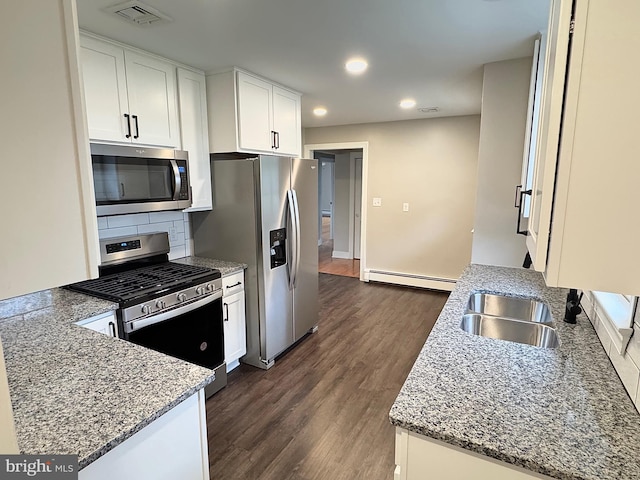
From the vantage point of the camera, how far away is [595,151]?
75cm

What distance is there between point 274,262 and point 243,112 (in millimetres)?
1219

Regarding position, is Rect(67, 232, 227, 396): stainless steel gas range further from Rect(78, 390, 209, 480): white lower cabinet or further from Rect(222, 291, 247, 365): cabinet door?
Rect(78, 390, 209, 480): white lower cabinet

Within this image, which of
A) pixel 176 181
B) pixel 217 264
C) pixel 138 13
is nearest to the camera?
pixel 138 13

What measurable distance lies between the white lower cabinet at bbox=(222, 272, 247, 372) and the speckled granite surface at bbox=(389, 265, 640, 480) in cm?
169

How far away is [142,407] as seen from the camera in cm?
104

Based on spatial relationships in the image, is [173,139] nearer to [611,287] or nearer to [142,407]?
[142,407]

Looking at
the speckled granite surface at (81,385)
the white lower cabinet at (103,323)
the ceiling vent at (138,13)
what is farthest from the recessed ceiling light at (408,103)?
the speckled granite surface at (81,385)

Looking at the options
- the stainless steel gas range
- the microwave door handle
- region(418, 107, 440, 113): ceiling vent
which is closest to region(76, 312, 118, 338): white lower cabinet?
the stainless steel gas range

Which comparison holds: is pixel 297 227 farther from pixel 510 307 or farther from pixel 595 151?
pixel 595 151

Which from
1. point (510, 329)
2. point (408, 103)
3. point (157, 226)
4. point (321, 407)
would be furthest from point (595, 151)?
point (408, 103)

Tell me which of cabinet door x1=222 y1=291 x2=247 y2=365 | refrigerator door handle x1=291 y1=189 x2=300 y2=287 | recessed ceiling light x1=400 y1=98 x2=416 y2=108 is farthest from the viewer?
recessed ceiling light x1=400 y1=98 x2=416 y2=108

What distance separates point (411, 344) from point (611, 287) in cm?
277

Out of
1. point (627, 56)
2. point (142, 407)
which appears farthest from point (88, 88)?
point (627, 56)

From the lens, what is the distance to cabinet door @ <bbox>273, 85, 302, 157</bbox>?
3.16 m
